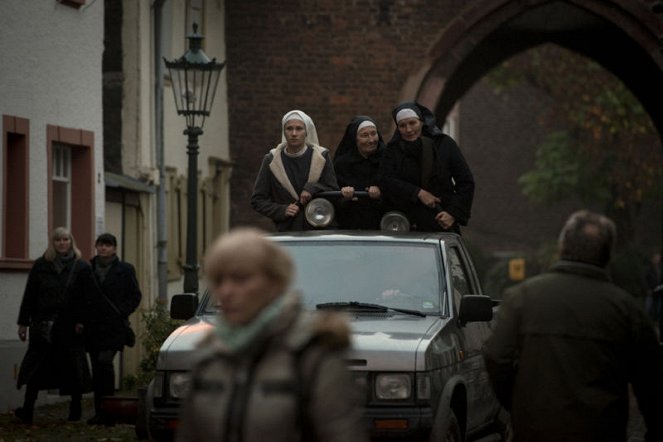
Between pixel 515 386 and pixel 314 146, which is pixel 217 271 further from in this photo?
pixel 314 146

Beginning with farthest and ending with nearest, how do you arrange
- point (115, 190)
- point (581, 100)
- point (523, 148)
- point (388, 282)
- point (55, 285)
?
1. point (523, 148)
2. point (581, 100)
3. point (115, 190)
4. point (55, 285)
5. point (388, 282)

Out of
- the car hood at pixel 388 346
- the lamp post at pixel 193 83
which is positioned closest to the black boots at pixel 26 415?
the lamp post at pixel 193 83

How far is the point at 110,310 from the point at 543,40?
18.3m

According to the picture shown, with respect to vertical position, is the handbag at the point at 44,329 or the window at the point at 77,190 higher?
the window at the point at 77,190

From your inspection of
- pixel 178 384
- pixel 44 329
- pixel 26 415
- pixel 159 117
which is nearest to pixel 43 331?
pixel 44 329

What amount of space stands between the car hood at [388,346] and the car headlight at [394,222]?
2566mm

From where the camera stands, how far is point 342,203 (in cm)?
1333

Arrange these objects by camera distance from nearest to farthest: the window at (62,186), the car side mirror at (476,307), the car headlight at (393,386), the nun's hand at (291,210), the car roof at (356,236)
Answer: the car headlight at (393,386)
the car side mirror at (476,307)
the car roof at (356,236)
the nun's hand at (291,210)
the window at (62,186)

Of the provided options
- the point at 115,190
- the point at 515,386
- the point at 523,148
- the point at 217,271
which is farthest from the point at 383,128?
the point at 523,148

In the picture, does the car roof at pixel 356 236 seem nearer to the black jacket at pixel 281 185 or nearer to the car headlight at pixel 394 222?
the car headlight at pixel 394 222

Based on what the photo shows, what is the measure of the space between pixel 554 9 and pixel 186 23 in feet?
20.8

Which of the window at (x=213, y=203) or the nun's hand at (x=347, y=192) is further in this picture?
the window at (x=213, y=203)

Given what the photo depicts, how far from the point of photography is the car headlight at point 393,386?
10.1 metres

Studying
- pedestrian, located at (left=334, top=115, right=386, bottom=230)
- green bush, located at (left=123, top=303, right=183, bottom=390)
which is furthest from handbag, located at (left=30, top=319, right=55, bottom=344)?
pedestrian, located at (left=334, top=115, right=386, bottom=230)
